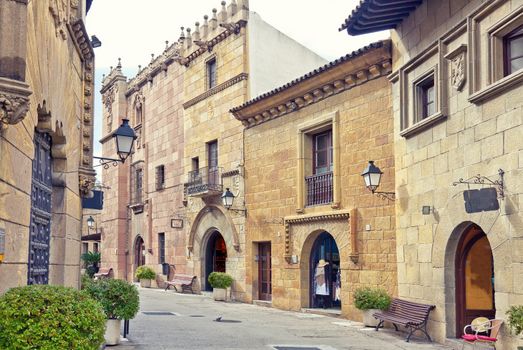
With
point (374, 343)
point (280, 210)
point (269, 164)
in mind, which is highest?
point (269, 164)

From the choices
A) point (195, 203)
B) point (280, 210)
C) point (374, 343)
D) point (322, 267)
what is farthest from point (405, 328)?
point (195, 203)

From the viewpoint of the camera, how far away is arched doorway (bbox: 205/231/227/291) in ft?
78.8

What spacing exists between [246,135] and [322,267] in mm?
5340

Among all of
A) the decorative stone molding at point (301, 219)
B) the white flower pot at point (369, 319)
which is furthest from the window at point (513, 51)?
the decorative stone molding at point (301, 219)

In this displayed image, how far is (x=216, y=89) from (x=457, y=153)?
42.2 ft

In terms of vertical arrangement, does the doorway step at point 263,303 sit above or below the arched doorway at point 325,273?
below

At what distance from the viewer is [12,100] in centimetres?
593

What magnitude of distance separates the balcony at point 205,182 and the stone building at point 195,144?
36mm

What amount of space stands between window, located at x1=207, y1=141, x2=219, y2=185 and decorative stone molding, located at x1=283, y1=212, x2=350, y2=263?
4559 mm

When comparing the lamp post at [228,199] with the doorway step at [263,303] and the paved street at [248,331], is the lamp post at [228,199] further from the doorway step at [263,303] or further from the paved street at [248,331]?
the paved street at [248,331]

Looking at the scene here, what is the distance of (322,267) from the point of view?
59.2 feet

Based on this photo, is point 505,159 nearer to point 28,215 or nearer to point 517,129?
point 517,129

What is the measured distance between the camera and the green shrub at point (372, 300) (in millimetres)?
14266

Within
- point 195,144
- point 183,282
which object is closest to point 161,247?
point 183,282
